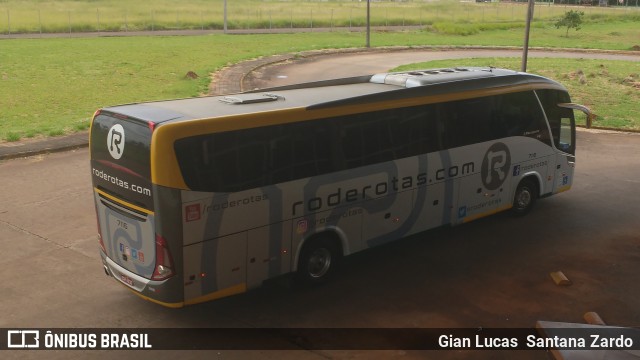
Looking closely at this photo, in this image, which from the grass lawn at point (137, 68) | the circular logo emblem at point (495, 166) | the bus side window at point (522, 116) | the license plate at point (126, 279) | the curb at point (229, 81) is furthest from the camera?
the grass lawn at point (137, 68)

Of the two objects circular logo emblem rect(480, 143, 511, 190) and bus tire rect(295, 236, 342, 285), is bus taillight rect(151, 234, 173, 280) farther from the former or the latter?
circular logo emblem rect(480, 143, 511, 190)

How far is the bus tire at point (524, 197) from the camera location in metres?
14.4

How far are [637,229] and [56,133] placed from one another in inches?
681

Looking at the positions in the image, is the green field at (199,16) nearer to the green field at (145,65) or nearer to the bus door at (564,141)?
the green field at (145,65)

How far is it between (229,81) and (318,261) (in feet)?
70.5

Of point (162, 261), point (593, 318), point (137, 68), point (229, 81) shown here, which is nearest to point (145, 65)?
point (137, 68)

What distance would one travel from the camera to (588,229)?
14.2 m

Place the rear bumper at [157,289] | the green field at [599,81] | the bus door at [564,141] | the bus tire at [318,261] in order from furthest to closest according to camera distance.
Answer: the green field at [599,81] < the bus door at [564,141] < the bus tire at [318,261] < the rear bumper at [157,289]

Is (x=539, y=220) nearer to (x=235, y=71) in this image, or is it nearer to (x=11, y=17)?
(x=235, y=71)

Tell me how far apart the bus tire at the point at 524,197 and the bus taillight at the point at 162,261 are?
26.4 ft

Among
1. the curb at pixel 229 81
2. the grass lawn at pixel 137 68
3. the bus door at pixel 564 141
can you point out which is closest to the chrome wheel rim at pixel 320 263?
the bus door at pixel 564 141

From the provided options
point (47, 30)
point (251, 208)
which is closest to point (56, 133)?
point (251, 208)

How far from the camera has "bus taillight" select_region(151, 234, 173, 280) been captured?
9.02 metres

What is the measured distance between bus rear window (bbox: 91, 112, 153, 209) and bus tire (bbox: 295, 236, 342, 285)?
2.83 metres
